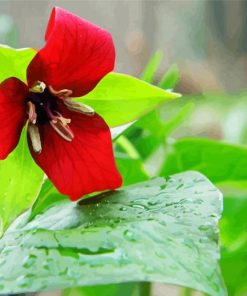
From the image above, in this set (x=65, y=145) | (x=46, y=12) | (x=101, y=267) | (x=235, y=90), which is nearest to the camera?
(x=101, y=267)

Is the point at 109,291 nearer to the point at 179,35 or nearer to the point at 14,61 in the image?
the point at 14,61

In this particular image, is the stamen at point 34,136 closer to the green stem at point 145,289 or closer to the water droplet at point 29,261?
the water droplet at point 29,261

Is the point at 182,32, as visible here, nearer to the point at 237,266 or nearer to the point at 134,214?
the point at 237,266

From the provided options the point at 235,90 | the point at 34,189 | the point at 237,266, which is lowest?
the point at 235,90

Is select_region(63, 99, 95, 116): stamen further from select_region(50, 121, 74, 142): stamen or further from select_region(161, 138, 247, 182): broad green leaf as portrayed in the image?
select_region(161, 138, 247, 182): broad green leaf

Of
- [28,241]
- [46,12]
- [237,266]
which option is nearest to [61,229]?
[28,241]

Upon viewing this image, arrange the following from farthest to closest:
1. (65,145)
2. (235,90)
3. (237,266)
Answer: (235,90), (237,266), (65,145)

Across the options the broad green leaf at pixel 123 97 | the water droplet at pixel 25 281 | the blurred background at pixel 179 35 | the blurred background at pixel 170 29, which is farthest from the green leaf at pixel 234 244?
the blurred background at pixel 170 29
